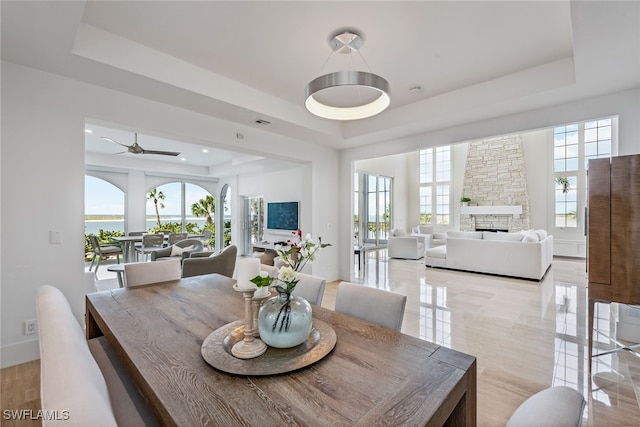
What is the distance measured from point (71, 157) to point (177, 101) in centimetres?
112

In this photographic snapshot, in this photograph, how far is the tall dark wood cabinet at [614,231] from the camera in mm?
2230

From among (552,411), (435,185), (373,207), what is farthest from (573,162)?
(552,411)

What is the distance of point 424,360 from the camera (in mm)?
1175

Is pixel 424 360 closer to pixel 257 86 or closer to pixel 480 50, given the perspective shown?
pixel 480 50

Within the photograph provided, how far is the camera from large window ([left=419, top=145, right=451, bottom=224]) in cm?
1039

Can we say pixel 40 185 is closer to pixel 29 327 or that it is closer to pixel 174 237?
pixel 29 327

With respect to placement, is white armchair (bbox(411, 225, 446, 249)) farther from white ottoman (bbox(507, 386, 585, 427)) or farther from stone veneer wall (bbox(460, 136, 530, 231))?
white ottoman (bbox(507, 386, 585, 427))

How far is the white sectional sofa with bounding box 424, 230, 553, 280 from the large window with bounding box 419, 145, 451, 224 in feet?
12.8

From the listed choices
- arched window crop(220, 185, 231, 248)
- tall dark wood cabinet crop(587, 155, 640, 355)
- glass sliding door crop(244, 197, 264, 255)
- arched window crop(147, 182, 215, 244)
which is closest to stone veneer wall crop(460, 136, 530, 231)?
glass sliding door crop(244, 197, 264, 255)

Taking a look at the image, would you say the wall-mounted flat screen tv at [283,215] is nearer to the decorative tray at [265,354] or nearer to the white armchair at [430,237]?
the white armchair at [430,237]

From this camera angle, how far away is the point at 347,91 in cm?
341

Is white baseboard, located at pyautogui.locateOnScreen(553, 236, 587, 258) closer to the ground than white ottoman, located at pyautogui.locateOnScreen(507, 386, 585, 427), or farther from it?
closer to the ground

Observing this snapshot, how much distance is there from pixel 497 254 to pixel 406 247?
2.39 metres

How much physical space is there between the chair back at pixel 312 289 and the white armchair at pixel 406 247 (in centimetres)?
616
